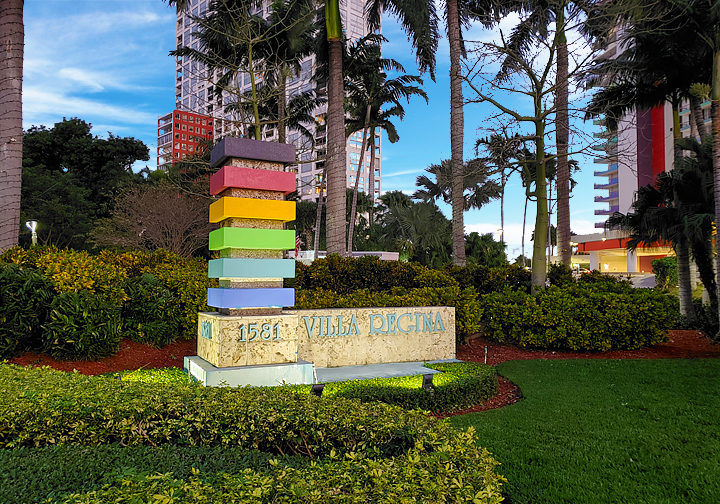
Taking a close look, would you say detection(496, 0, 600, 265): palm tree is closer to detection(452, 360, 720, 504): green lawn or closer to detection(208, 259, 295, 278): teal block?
detection(452, 360, 720, 504): green lawn

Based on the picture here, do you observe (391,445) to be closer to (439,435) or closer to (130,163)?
(439,435)

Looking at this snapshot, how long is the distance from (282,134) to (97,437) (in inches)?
918

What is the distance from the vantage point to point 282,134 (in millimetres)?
25469

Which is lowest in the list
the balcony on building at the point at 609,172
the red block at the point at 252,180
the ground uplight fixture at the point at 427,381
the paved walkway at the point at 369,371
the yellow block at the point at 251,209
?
the paved walkway at the point at 369,371

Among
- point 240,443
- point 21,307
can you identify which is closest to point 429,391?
point 240,443

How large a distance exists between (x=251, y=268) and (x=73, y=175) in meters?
34.5

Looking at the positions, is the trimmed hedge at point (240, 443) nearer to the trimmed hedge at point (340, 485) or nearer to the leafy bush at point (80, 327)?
the trimmed hedge at point (340, 485)

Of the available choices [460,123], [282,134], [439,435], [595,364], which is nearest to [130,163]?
[282,134]

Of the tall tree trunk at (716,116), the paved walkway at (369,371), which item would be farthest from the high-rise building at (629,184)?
the paved walkway at (369,371)

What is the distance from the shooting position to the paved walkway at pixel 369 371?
23.8 feet

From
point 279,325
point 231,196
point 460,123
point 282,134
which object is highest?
point 282,134

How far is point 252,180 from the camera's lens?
273 inches

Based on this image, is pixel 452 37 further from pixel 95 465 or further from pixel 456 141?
pixel 95 465

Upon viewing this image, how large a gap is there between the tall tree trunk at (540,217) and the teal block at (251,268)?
7.51 meters
